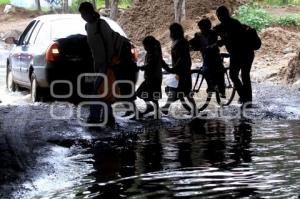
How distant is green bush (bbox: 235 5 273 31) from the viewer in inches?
1139

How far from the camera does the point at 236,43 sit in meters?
11.3

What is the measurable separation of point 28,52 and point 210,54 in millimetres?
3914

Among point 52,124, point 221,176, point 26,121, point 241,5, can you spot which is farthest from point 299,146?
point 241,5

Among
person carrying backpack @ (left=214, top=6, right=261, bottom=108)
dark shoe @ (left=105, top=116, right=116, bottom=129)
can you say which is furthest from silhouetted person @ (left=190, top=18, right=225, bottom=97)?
dark shoe @ (left=105, top=116, right=116, bottom=129)

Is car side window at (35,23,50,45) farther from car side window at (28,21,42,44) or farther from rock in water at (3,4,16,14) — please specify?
rock in water at (3,4,16,14)

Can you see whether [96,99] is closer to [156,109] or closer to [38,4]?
[156,109]

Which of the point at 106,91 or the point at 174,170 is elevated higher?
the point at 106,91

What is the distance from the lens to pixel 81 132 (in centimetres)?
902

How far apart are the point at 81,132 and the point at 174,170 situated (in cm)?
289

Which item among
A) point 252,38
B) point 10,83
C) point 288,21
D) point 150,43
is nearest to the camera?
point 150,43

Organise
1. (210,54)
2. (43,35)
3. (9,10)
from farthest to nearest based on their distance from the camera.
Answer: (9,10) → (43,35) → (210,54)

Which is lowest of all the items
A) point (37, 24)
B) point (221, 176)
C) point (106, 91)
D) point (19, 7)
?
point (221, 176)

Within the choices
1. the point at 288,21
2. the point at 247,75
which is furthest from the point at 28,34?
the point at 288,21

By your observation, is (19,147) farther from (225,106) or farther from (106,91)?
(225,106)
